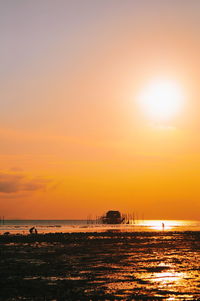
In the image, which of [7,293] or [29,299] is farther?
[7,293]

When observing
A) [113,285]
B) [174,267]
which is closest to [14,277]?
[113,285]

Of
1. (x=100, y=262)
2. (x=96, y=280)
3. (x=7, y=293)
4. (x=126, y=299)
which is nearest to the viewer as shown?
(x=126, y=299)

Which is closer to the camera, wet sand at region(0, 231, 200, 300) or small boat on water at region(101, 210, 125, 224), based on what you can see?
wet sand at region(0, 231, 200, 300)

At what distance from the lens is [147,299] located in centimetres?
1772

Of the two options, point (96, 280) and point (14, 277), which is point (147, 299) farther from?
point (14, 277)

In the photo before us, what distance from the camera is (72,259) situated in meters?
34.1

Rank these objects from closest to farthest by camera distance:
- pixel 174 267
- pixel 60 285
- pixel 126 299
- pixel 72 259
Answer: pixel 126 299 < pixel 60 285 < pixel 174 267 < pixel 72 259

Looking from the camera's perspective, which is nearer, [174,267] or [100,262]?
[174,267]

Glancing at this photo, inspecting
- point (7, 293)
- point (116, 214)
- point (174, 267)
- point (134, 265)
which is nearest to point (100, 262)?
point (134, 265)

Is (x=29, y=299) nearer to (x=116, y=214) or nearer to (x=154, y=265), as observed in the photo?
(x=154, y=265)

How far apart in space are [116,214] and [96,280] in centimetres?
15587

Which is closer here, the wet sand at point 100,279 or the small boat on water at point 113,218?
the wet sand at point 100,279

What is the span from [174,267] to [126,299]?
11.5m

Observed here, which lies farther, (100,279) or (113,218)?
(113,218)
